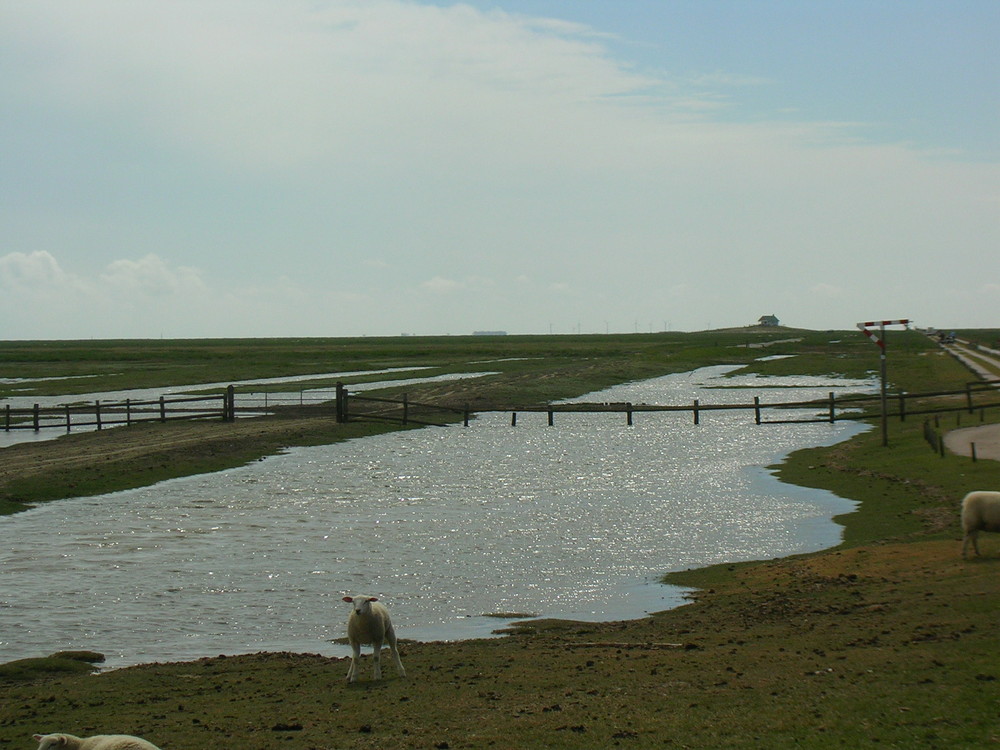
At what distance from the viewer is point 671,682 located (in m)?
11.1

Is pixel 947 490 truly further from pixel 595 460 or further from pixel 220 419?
pixel 220 419

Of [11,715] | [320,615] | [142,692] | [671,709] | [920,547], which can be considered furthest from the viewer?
[920,547]

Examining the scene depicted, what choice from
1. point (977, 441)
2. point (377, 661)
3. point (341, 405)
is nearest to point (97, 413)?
point (341, 405)

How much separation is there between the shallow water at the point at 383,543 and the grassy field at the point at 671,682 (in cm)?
160

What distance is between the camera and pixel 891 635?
12.4m

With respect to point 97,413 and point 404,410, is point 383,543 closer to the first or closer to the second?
point 404,410

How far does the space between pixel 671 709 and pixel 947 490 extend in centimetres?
1651

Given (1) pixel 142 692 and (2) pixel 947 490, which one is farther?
(2) pixel 947 490

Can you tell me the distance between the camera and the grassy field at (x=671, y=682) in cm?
930

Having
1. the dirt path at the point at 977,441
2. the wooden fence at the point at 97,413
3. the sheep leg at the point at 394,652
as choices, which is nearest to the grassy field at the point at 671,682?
the sheep leg at the point at 394,652

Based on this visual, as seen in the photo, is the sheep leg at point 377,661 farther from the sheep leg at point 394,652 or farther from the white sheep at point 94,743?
the white sheep at point 94,743

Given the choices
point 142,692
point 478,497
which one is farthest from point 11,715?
point 478,497

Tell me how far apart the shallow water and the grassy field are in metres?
1.60

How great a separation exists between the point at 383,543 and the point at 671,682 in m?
12.8
